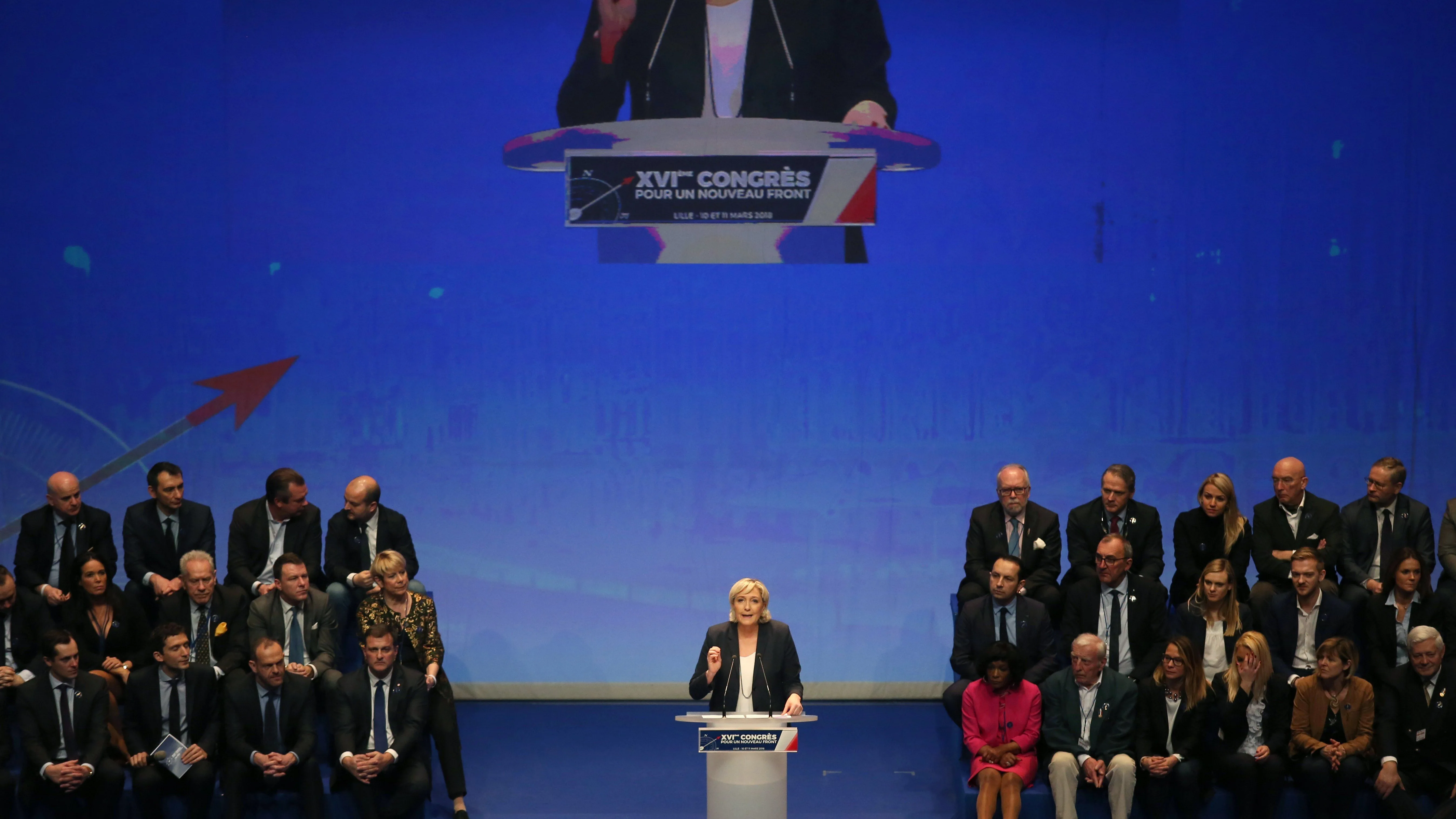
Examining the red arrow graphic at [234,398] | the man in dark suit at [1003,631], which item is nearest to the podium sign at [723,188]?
the red arrow graphic at [234,398]

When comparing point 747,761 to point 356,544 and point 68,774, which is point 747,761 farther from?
point 68,774

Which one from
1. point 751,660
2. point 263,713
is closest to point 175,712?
point 263,713

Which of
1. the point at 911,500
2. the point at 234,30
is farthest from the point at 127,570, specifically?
the point at 911,500

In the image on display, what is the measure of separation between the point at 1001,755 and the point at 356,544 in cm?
295

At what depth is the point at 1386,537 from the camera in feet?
19.9

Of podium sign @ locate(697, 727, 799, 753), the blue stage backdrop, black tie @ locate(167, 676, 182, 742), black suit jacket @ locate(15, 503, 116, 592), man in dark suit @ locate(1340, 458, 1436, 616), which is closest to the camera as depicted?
podium sign @ locate(697, 727, 799, 753)

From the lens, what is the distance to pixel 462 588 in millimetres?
7160

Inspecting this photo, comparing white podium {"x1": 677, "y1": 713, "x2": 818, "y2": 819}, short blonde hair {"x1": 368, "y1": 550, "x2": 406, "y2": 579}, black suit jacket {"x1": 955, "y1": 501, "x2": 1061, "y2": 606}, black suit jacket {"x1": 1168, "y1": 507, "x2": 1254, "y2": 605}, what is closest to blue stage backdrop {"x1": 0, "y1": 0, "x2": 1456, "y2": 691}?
black suit jacket {"x1": 955, "y1": 501, "x2": 1061, "y2": 606}

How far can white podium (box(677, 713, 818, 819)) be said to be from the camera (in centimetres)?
464

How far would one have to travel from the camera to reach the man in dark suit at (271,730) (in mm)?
5332

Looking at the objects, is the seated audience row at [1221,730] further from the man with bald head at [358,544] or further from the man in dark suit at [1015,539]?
the man with bald head at [358,544]

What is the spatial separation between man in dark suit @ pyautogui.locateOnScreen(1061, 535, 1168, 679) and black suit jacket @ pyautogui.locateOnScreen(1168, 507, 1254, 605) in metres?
0.37

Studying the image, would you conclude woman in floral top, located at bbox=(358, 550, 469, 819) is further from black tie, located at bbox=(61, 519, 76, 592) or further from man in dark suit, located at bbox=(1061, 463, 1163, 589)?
man in dark suit, located at bbox=(1061, 463, 1163, 589)

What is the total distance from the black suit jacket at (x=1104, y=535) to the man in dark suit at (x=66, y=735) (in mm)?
4010
